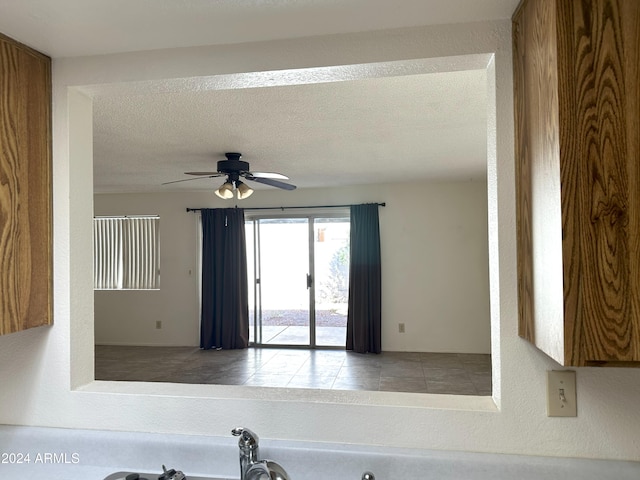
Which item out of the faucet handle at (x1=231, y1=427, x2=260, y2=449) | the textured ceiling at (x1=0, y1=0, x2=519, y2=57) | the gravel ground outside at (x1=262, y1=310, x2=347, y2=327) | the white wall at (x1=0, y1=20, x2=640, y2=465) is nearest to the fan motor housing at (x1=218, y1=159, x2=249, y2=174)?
the white wall at (x1=0, y1=20, x2=640, y2=465)

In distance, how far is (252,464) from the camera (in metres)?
1.00

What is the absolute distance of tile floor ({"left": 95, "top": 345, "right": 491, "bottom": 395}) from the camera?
415cm

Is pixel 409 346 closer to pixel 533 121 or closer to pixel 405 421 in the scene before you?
pixel 405 421

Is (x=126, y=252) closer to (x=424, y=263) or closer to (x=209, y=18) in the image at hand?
(x=424, y=263)

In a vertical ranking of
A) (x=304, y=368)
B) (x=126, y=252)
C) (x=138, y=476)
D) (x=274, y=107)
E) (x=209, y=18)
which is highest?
(x=274, y=107)

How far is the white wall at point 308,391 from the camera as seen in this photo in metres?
1.07

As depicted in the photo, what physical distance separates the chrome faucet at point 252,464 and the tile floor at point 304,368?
3.11m

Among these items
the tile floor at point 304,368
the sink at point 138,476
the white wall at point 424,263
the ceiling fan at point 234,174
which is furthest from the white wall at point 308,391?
the white wall at point 424,263

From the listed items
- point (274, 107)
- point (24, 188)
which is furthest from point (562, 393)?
point (274, 107)

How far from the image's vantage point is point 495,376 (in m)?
1.14

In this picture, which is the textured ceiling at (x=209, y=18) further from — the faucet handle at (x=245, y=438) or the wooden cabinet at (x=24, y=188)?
the faucet handle at (x=245, y=438)

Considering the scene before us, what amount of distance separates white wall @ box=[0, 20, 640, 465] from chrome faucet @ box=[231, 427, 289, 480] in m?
0.15

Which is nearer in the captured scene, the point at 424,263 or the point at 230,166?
the point at 230,166

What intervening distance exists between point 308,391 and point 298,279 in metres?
4.63
